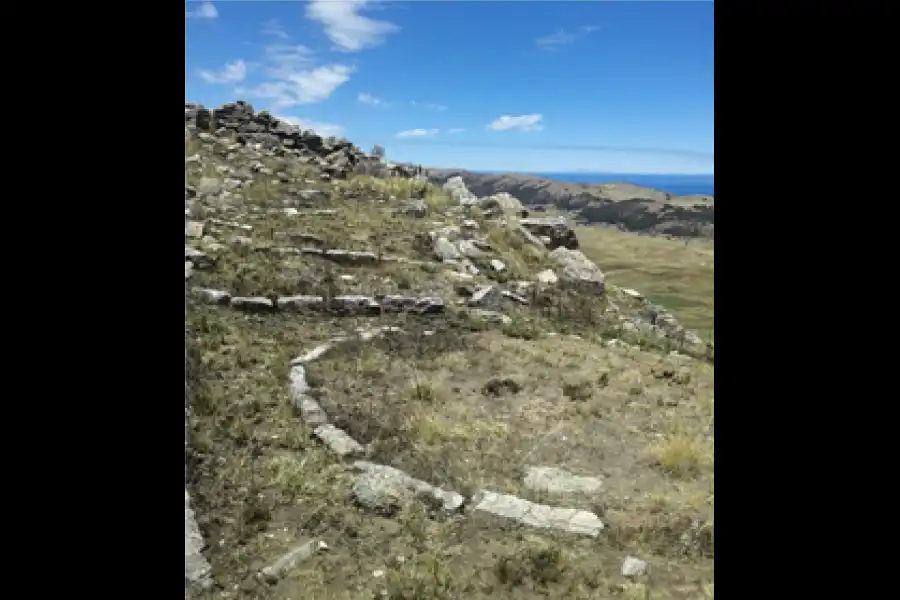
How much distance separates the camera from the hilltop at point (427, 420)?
14.1 feet

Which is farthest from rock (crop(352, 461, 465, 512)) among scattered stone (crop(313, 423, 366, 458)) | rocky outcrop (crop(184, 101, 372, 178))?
rocky outcrop (crop(184, 101, 372, 178))

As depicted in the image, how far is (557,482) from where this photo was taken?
5.62 meters

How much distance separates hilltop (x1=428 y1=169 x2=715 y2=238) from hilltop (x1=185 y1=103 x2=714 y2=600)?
55.9 m

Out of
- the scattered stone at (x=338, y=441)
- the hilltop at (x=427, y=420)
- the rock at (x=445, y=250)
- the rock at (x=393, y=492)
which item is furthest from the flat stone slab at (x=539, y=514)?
the rock at (x=445, y=250)

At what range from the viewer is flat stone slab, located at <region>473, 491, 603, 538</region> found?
4832 mm

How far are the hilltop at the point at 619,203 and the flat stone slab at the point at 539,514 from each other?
6278 centimetres

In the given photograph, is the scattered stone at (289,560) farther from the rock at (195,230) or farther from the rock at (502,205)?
the rock at (502,205)

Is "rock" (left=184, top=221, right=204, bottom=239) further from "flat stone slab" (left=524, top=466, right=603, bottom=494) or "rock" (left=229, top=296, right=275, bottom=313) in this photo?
"flat stone slab" (left=524, top=466, right=603, bottom=494)

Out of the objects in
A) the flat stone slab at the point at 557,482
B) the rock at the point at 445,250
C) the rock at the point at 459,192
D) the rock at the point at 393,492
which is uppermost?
the rock at the point at 459,192

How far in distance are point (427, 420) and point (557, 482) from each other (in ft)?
4.69
